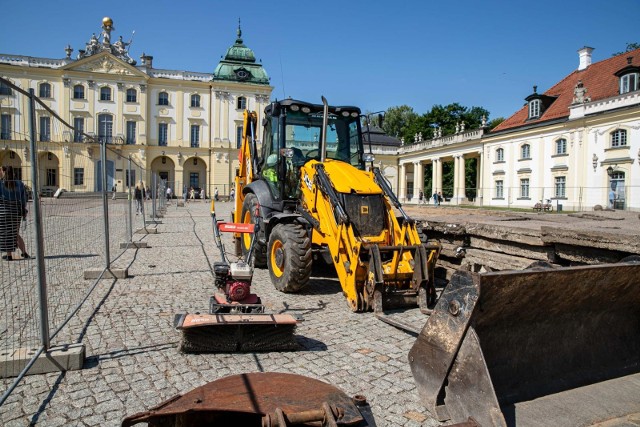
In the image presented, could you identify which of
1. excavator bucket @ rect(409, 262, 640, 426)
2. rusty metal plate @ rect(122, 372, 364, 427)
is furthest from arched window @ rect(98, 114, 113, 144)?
excavator bucket @ rect(409, 262, 640, 426)

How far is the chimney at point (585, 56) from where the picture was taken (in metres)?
39.4

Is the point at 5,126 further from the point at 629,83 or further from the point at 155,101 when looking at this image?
the point at 155,101

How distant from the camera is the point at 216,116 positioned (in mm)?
60875

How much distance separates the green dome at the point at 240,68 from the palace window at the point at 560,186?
132ft

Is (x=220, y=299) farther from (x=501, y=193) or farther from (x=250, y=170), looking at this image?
(x=501, y=193)

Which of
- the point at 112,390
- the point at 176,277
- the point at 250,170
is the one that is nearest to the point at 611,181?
the point at 250,170

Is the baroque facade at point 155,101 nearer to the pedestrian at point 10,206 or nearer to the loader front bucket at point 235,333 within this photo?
the pedestrian at point 10,206

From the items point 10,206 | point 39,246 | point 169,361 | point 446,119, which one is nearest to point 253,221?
point 10,206

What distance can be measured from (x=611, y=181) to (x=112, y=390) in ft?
117

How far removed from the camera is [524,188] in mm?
39250

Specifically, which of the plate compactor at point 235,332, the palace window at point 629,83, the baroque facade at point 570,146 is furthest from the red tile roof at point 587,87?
the plate compactor at point 235,332

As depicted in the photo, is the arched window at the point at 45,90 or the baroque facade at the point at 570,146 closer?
the baroque facade at the point at 570,146

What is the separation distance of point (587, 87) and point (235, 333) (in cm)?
4013

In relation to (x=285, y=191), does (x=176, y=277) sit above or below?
below
